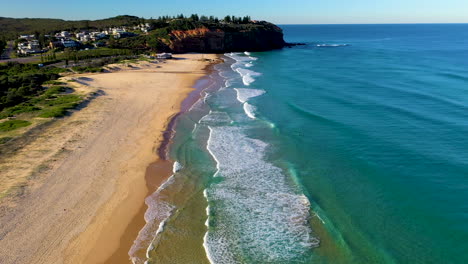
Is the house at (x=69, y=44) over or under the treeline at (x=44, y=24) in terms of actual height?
under

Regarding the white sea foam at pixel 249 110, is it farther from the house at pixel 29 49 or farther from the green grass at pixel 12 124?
the house at pixel 29 49

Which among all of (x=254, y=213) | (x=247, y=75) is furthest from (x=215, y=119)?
(x=247, y=75)

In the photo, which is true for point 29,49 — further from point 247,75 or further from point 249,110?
point 249,110

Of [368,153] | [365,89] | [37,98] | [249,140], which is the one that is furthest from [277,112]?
[37,98]

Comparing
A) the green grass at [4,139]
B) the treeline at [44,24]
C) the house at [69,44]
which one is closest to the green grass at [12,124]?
the green grass at [4,139]

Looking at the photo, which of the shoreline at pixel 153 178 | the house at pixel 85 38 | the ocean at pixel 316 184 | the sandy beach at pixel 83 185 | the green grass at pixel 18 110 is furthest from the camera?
the house at pixel 85 38

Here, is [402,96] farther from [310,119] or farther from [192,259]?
[192,259]
